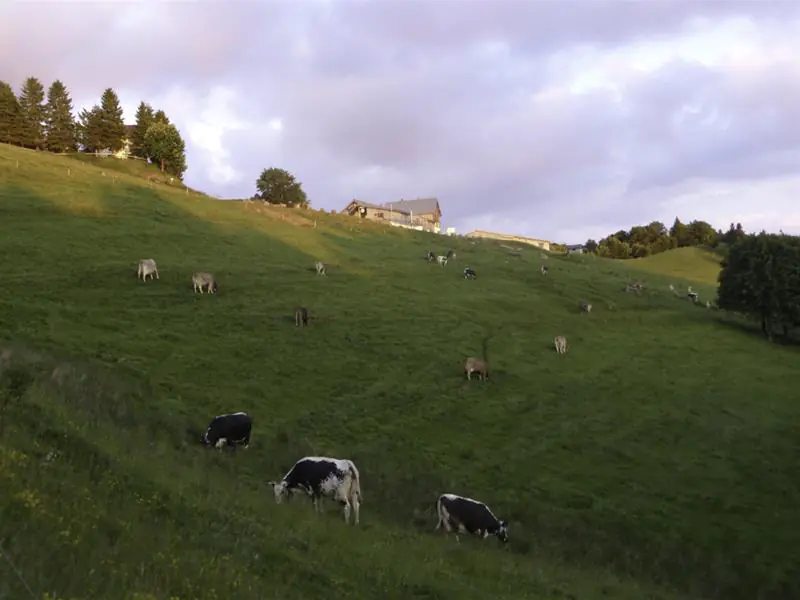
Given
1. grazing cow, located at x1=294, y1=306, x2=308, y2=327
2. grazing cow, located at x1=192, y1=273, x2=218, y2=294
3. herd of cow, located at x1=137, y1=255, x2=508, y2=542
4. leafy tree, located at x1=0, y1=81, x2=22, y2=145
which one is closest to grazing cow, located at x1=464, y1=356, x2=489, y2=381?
grazing cow, located at x1=294, y1=306, x2=308, y2=327

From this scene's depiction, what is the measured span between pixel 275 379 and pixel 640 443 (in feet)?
62.3

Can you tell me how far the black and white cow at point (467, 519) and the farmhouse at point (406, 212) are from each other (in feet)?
421

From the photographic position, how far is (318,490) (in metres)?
18.3

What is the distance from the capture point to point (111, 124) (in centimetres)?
12106

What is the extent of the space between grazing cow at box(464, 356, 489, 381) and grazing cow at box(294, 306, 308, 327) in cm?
1148

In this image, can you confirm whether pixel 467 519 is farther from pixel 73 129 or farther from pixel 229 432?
pixel 73 129

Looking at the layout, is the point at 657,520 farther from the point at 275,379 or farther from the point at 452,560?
the point at 275,379

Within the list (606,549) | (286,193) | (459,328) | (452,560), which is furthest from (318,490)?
(286,193)

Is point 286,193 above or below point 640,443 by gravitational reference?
above

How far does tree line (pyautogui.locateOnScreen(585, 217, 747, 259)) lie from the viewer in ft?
517

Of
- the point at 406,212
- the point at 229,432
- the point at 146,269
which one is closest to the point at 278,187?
the point at 406,212

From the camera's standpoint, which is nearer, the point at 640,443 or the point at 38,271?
the point at 640,443

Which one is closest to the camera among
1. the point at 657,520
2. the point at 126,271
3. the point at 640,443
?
the point at 657,520

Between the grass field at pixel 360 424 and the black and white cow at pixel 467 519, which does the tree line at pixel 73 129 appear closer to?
the grass field at pixel 360 424
